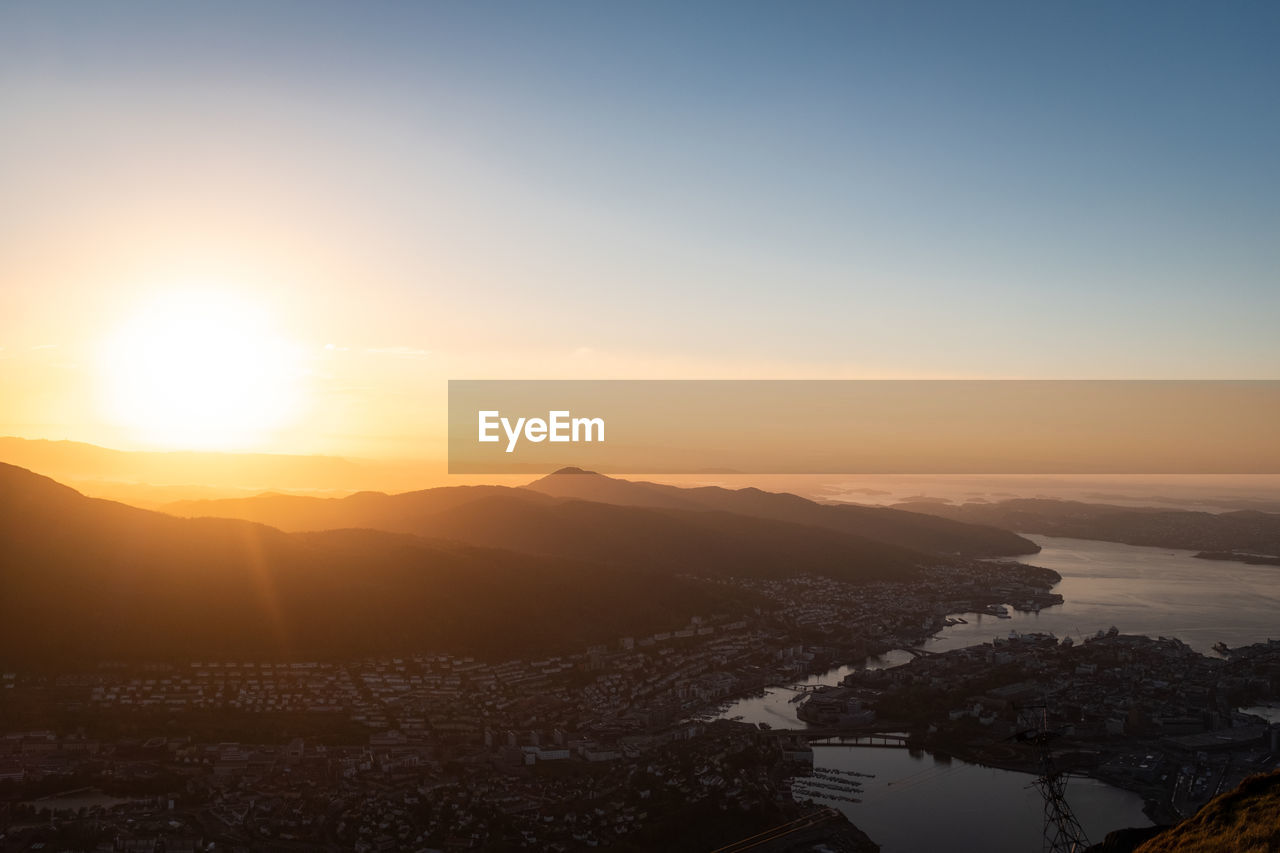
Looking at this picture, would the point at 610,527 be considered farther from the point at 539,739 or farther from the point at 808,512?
the point at 539,739

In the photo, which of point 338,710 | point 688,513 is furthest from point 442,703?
point 688,513

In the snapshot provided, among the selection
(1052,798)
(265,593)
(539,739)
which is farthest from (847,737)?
(265,593)

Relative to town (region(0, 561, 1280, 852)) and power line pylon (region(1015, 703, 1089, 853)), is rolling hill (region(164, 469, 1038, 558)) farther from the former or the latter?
power line pylon (region(1015, 703, 1089, 853))

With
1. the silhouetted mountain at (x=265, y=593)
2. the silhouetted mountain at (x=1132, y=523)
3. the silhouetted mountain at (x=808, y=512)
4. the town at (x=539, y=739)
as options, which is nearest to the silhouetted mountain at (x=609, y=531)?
the silhouetted mountain at (x=808, y=512)

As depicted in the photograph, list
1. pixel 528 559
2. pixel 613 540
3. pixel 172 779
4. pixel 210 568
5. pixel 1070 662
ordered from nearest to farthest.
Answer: pixel 172 779
pixel 1070 662
pixel 210 568
pixel 528 559
pixel 613 540

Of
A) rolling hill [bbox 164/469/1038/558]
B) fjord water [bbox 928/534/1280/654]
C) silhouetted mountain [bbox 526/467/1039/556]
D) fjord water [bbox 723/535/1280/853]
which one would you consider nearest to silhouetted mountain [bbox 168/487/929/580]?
rolling hill [bbox 164/469/1038/558]

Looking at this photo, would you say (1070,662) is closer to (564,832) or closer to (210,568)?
(564,832)

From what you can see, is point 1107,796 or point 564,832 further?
point 1107,796
